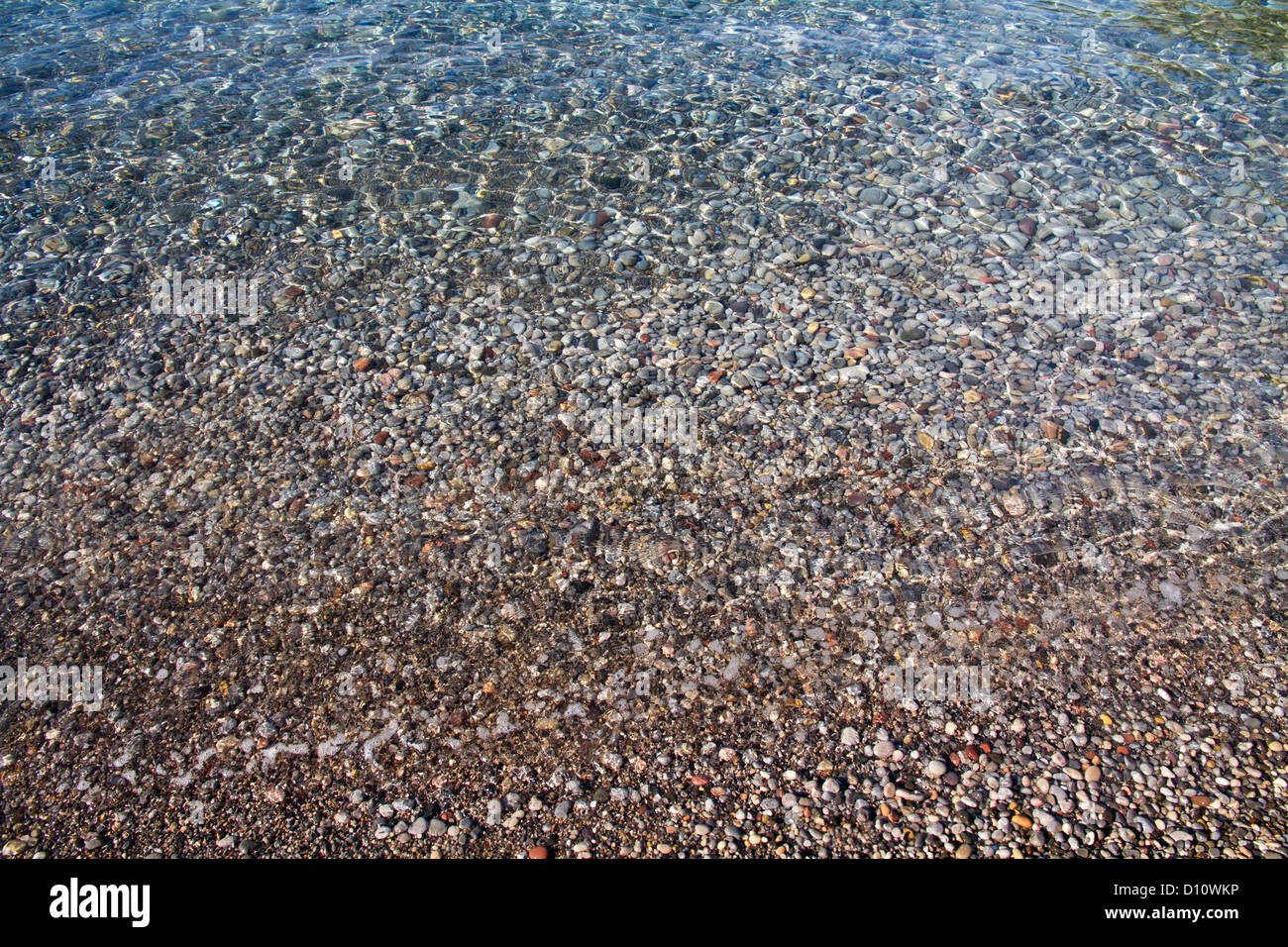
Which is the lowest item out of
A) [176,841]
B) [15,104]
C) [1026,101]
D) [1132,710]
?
Result: [176,841]

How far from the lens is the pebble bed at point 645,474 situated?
163 inches

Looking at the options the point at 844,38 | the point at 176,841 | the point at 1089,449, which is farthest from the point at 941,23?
the point at 176,841

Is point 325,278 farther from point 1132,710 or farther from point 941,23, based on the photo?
point 941,23

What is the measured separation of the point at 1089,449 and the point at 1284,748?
2.26 metres

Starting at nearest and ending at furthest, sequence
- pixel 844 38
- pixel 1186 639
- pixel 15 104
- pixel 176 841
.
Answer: pixel 176 841, pixel 1186 639, pixel 15 104, pixel 844 38

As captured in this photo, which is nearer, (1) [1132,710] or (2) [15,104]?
(1) [1132,710]

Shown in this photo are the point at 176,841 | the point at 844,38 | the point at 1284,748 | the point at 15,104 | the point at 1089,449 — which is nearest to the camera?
the point at 176,841

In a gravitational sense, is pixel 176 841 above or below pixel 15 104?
below

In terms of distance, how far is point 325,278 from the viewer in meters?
7.58

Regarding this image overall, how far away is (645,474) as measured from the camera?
579cm

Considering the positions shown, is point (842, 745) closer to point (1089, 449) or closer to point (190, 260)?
point (1089, 449)

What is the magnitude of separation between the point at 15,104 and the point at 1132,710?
13138mm

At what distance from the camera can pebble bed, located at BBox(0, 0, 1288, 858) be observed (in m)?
4.14

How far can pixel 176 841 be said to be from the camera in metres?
3.89
